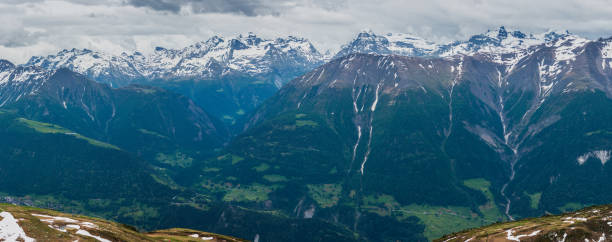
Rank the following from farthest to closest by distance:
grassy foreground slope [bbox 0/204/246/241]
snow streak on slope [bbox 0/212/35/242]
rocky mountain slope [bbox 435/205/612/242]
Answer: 1. rocky mountain slope [bbox 435/205/612/242]
2. grassy foreground slope [bbox 0/204/246/241]
3. snow streak on slope [bbox 0/212/35/242]

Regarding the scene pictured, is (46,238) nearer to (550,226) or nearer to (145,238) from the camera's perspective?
(145,238)

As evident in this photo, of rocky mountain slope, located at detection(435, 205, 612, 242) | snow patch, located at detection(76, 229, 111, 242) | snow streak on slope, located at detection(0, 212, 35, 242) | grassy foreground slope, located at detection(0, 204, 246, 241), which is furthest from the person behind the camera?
rocky mountain slope, located at detection(435, 205, 612, 242)

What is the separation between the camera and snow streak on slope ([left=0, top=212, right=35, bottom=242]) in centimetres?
13112

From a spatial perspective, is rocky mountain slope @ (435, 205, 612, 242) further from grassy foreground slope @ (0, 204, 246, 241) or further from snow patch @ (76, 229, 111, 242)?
snow patch @ (76, 229, 111, 242)

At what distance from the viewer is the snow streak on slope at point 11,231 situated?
13112 centimetres

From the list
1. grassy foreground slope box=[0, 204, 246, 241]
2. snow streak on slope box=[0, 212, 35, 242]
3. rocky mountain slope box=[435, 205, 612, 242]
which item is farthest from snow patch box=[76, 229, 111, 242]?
rocky mountain slope box=[435, 205, 612, 242]

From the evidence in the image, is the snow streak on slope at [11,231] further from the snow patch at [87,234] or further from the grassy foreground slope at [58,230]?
the snow patch at [87,234]

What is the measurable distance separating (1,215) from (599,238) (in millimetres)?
194590

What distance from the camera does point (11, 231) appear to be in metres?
134

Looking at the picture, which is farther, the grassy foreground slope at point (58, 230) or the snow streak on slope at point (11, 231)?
the grassy foreground slope at point (58, 230)

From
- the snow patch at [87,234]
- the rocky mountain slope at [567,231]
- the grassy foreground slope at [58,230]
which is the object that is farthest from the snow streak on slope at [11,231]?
the rocky mountain slope at [567,231]

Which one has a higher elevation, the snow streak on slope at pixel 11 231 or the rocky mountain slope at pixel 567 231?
the snow streak on slope at pixel 11 231

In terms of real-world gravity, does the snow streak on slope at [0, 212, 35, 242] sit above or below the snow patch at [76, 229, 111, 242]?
above

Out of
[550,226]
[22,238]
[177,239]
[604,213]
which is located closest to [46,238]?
[22,238]
